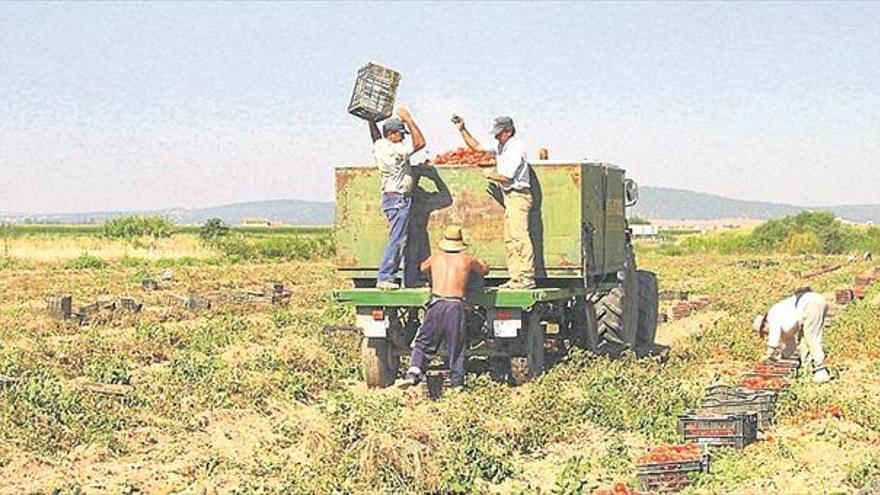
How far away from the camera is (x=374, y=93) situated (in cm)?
1338

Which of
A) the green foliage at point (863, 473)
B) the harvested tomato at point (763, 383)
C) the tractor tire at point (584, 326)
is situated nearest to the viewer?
the green foliage at point (863, 473)

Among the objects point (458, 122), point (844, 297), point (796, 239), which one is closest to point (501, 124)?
point (458, 122)

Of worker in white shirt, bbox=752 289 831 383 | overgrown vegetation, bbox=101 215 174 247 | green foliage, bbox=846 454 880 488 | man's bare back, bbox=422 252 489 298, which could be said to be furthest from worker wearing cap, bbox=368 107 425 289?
overgrown vegetation, bbox=101 215 174 247

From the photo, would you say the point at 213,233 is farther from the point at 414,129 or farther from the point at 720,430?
the point at 720,430

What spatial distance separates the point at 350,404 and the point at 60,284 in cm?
2216

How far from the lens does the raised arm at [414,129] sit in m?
13.1

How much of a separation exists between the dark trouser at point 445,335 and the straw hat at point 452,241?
55 cm

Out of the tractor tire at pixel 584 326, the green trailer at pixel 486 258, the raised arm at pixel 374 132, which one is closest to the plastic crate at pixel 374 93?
the raised arm at pixel 374 132

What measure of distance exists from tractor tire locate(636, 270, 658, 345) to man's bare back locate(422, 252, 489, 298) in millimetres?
4966

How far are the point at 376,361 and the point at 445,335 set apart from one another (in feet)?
3.76

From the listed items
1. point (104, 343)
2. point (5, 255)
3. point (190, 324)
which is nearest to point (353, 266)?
point (104, 343)

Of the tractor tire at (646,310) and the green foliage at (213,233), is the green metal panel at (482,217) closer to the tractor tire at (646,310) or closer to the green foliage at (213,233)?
the tractor tire at (646,310)

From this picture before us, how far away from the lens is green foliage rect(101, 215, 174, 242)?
190 feet

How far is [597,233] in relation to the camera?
14.0 m
